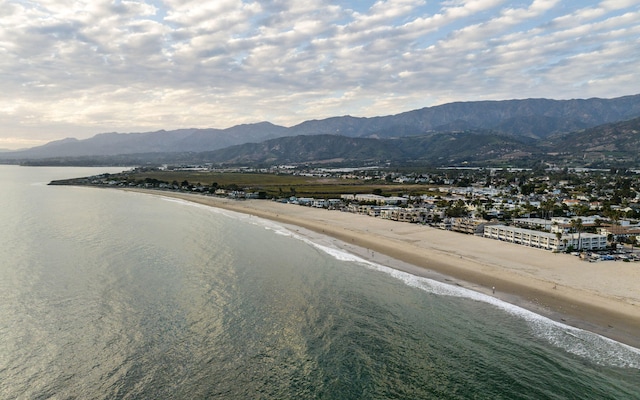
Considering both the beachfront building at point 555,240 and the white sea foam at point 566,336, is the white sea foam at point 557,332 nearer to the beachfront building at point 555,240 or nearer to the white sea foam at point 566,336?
the white sea foam at point 566,336

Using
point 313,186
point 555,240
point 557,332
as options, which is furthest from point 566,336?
point 313,186

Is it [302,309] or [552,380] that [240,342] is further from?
[552,380]

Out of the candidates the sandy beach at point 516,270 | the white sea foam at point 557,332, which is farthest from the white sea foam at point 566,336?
the sandy beach at point 516,270

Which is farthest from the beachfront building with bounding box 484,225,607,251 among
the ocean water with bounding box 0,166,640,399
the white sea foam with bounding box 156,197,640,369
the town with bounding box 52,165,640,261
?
the ocean water with bounding box 0,166,640,399

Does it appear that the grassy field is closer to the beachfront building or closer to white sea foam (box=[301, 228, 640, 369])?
the beachfront building

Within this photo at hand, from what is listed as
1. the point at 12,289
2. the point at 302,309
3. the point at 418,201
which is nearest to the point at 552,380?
the point at 302,309

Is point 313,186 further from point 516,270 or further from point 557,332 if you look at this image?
point 557,332
